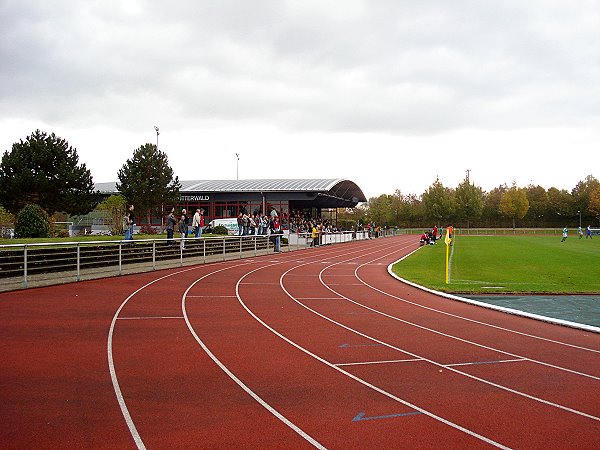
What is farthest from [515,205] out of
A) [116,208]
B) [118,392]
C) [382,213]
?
[118,392]

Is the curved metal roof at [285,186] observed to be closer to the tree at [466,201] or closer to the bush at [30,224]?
the bush at [30,224]

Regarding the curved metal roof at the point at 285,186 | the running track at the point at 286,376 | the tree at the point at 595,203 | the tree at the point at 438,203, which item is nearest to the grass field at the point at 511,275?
the running track at the point at 286,376

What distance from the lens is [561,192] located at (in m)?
100

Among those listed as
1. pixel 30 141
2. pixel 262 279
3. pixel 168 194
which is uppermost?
pixel 30 141

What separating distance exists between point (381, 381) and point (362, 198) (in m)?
63.6

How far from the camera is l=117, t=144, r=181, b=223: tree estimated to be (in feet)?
149

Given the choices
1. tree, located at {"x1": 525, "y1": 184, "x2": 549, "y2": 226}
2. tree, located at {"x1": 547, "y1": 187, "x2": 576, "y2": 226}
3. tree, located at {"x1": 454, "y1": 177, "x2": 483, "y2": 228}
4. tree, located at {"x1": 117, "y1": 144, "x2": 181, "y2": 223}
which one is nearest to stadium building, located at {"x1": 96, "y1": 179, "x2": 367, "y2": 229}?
tree, located at {"x1": 117, "y1": 144, "x2": 181, "y2": 223}

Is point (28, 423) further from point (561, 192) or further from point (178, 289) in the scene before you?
point (561, 192)

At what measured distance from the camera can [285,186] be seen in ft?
171

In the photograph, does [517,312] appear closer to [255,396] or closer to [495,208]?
[255,396]

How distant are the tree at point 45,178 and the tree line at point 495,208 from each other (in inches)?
2516

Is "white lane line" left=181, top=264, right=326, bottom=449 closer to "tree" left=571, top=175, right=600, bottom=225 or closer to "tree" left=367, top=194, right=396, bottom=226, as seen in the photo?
"tree" left=367, top=194, right=396, bottom=226

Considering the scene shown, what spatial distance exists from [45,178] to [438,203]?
221ft

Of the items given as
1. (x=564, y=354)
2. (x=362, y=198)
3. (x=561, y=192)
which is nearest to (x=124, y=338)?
(x=564, y=354)
